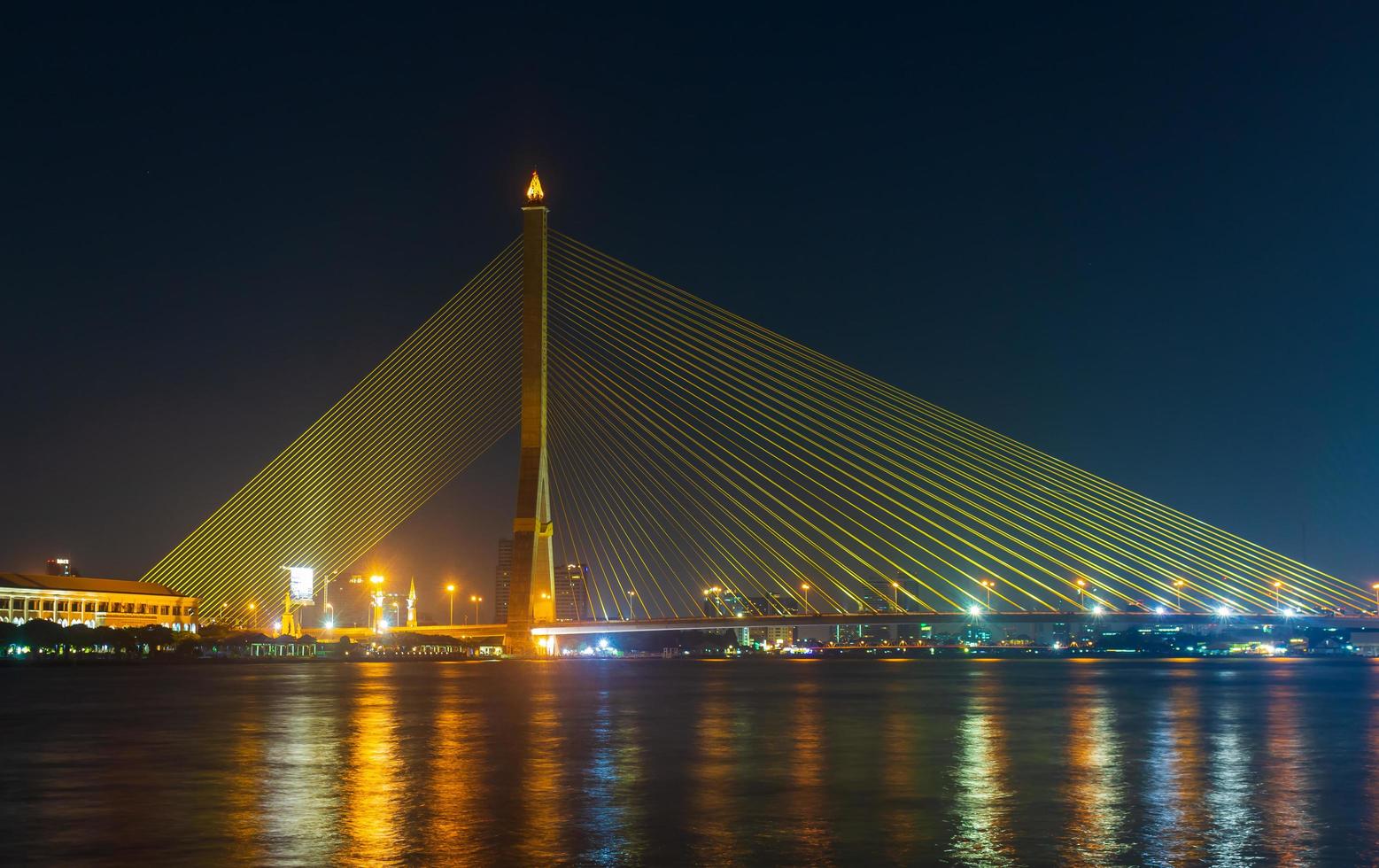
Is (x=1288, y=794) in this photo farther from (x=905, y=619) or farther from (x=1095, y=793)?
(x=905, y=619)

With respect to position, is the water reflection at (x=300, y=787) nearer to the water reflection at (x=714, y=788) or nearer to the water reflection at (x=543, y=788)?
the water reflection at (x=543, y=788)

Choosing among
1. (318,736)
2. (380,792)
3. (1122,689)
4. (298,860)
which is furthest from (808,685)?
(298,860)

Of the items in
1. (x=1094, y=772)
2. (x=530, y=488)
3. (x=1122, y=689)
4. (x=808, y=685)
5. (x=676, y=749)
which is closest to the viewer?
(x=1094, y=772)

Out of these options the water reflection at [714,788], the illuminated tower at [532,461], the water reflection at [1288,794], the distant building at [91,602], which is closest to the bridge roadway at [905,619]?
the illuminated tower at [532,461]

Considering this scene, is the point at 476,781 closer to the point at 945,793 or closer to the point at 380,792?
the point at 380,792

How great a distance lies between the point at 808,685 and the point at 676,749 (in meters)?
27.3

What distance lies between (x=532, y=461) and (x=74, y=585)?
2433 inches

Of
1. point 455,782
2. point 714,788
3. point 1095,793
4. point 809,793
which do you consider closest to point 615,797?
point 714,788

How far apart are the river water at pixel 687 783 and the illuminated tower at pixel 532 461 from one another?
2664 centimetres

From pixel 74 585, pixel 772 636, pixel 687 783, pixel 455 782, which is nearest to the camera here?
pixel 455 782

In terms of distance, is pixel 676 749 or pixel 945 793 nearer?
pixel 945 793

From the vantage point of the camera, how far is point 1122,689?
44125 millimetres

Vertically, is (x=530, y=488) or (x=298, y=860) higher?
(x=530, y=488)

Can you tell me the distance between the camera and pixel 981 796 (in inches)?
573
